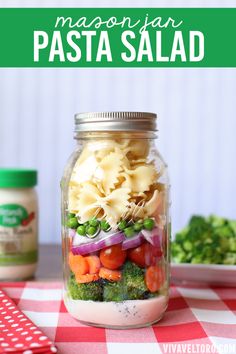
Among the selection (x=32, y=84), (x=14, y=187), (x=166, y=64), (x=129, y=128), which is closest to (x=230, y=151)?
(x=166, y=64)

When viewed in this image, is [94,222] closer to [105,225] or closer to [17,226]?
[105,225]

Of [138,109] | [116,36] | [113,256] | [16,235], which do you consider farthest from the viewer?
[138,109]

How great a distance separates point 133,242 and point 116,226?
0.04m

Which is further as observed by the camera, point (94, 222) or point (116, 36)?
point (116, 36)

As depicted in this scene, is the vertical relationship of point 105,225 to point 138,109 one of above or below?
below

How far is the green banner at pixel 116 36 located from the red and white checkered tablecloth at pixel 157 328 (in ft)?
2.63

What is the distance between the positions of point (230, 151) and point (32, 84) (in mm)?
851

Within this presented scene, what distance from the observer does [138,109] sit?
1850mm

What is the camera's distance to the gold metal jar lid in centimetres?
73

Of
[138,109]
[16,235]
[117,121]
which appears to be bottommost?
[16,235]

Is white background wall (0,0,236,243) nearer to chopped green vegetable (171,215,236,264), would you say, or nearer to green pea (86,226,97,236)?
chopped green vegetable (171,215,236,264)

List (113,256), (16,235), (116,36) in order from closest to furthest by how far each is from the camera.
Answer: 1. (113,256)
2. (16,235)
3. (116,36)

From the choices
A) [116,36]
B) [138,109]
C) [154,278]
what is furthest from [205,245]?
[138,109]

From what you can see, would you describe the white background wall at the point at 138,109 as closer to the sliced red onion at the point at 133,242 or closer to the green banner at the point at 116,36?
the green banner at the point at 116,36
